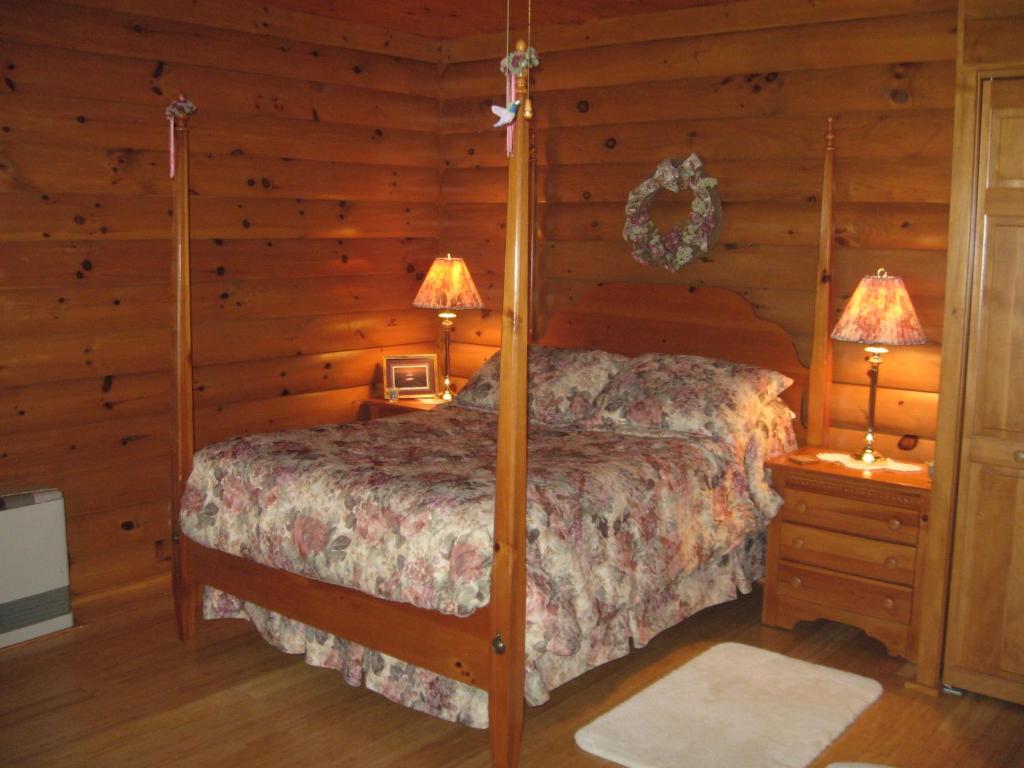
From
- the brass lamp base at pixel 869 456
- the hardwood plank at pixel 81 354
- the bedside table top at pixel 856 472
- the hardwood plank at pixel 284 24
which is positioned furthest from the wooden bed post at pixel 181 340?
the brass lamp base at pixel 869 456

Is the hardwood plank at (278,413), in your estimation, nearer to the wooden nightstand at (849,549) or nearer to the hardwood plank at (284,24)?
the hardwood plank at (284,24)

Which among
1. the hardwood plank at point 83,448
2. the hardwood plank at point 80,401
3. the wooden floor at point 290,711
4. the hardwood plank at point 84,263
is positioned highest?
the hardwood plank at point 84,263

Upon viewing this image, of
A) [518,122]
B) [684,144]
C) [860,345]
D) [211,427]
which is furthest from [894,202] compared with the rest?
[211,427]

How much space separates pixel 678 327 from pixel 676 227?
41 cm

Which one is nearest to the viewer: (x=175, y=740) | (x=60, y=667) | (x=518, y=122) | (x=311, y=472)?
(x=518, y=122)

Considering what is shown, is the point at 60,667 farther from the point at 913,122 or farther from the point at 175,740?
the point at 913,122

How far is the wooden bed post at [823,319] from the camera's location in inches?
156

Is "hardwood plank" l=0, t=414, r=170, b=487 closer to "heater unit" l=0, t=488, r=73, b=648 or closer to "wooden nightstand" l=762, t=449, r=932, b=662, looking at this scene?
"heater unit" l=0, t=488, r=73, b=648

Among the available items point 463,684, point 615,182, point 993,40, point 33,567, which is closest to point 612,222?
point 615,182

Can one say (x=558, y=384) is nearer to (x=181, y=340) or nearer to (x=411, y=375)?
(x=411, y=375)

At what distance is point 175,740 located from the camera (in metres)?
2.98

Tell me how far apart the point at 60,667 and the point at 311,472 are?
1096 millimetres

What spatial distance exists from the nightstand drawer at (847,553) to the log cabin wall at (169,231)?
222 centimetres

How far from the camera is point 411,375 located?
200 inches
